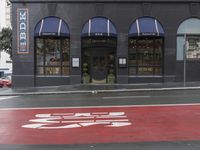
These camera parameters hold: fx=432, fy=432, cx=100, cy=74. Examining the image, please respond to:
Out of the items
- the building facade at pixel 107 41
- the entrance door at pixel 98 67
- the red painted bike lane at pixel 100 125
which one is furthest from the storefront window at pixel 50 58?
the red painted bike lane at pixel 100 125

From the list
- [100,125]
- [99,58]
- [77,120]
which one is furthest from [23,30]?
[100,125]

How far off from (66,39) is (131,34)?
480 cm

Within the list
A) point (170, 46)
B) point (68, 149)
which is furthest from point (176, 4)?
point (68, 149)

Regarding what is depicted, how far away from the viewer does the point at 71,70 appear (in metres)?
31.4

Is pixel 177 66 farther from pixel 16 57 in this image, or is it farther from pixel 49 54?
pixel 16 57

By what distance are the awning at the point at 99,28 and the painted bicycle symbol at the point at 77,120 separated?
15971 millimetres

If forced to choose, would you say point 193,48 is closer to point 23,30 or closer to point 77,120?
point 23,30

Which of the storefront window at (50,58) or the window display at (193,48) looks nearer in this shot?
the window display at (193,48)

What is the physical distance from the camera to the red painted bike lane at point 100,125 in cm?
1016

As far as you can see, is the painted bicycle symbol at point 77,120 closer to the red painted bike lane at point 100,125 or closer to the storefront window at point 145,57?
the red painted bike lane at point 100,125

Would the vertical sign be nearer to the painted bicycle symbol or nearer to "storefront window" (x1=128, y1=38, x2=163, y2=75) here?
"storefront window" (x1=128, y1=38, x2=163, y2=75)

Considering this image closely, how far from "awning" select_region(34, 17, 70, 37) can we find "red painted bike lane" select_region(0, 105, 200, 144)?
14547 mm

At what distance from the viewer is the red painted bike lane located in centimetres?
1016

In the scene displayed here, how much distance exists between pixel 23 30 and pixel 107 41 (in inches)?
243
